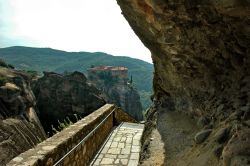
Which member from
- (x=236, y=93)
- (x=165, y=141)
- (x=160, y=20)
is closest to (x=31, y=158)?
(x=165, y=141)

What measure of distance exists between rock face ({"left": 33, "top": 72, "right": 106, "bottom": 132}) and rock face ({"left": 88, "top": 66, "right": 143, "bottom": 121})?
116 ft

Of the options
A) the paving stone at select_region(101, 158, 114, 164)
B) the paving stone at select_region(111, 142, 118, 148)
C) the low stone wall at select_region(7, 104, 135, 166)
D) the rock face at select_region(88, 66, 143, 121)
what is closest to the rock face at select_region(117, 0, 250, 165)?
the low stone wall at select_region(7, 104, 135, 166)

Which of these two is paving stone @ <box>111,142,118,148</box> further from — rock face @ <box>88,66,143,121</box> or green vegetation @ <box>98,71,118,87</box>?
green vegetation @ <box>98,71,118,87</box>

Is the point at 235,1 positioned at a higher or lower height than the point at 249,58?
higher

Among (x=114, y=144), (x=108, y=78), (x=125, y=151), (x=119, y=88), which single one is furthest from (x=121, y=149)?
(x=108, y=78)

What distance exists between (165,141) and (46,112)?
21.5 meters

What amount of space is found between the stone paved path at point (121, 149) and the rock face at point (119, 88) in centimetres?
4950

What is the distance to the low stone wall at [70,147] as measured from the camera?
6.12 metres

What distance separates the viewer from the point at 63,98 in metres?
27.6

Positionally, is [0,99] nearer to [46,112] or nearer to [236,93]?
[46,112]

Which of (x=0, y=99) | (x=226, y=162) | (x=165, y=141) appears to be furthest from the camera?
(x=0, y=99)

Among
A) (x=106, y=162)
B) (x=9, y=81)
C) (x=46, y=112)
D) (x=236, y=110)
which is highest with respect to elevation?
(x=236, y=110)

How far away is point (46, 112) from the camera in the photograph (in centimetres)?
2664

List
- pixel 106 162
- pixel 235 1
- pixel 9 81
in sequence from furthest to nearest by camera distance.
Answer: pixel 9 81 → pixel 106 162 → pixel 235 1
